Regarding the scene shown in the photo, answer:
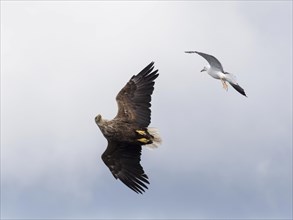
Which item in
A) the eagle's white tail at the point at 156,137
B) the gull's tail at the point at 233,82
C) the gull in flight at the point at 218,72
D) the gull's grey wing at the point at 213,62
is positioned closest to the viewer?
the gull's tail at the point at 233,82

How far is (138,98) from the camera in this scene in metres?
18.7

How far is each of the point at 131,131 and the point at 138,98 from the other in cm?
134

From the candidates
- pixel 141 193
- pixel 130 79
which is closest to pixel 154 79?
pixel 130 79

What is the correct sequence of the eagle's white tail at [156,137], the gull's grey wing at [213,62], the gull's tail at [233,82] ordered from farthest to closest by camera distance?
the gull's grey wing at [213,62] < the eagle's white tail at [156,137] < the gull's tail at [233,82]

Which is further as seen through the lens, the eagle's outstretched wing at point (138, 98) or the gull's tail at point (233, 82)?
the eagle's outstretched wing at point (138, 98)

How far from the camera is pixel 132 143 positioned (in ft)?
59.8

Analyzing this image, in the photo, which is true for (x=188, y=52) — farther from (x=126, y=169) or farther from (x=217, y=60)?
(x=126, y=169)

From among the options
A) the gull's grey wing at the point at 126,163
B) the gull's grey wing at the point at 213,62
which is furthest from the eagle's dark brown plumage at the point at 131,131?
the gull's grey wing at the point at 213,62

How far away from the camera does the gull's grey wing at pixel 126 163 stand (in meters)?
18.8

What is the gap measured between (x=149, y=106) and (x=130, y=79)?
113cm

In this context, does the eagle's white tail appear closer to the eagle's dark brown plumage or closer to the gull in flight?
the eagle's dark brown plumage

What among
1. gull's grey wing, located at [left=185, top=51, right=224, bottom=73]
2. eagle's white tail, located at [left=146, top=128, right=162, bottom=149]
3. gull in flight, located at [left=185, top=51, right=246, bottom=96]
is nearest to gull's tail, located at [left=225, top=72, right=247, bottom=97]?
gull in flight, located at [left=185, top=51, right=246, bottom=96]

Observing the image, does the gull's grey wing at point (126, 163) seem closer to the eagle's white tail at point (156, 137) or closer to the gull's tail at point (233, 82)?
the eagle's white tail at point (156, 137)

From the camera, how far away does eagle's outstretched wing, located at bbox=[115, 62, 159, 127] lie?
1831 cm
